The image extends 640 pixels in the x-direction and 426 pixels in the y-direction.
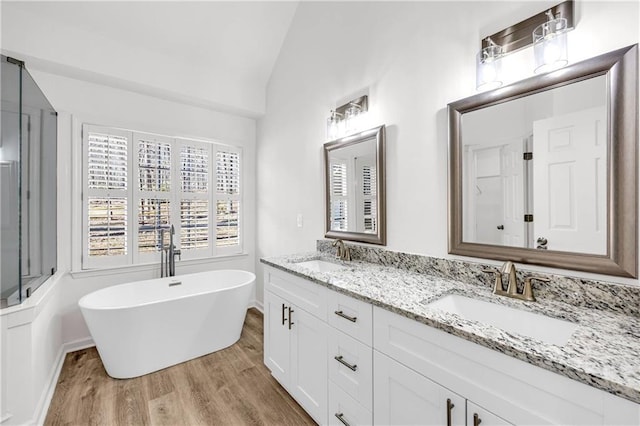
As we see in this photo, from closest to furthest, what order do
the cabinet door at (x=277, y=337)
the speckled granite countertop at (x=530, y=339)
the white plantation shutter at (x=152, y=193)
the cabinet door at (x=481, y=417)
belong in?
the speckled granite countertop at (x=530, y=339) → the cabinet door at (x=481, y=417) → the cabinet door at (x=277, y=337) → the white plantation shutter at (x=152, y=193)

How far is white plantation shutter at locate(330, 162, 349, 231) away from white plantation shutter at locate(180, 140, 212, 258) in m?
1.73

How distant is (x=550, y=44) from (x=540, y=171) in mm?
535

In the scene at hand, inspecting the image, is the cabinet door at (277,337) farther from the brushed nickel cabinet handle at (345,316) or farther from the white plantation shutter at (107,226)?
the white plantation shutter at (107,226)

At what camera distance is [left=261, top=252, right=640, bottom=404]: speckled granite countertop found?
68cm

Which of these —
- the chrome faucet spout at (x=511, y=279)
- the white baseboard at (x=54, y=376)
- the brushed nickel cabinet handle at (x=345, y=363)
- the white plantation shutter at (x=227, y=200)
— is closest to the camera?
the chrome faucet spout at (x=511, y=279)

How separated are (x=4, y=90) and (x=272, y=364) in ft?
7.98

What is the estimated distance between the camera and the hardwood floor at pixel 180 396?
1730 millimetres

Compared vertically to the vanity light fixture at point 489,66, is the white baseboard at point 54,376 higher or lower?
lower

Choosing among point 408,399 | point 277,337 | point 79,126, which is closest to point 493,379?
point 408,399

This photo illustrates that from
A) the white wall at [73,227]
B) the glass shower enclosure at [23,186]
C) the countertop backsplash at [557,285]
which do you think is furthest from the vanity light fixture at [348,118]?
the glass shower enclosure at [23,186]

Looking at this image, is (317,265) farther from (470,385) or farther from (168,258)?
(168,258)

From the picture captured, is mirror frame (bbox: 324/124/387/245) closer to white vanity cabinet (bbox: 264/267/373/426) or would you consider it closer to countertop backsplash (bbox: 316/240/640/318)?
countertop backsplash (bbox: 316/240/640/318)

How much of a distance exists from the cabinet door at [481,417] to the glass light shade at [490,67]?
139 cm

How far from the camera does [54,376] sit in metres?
2.09
